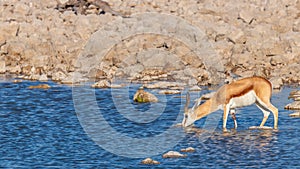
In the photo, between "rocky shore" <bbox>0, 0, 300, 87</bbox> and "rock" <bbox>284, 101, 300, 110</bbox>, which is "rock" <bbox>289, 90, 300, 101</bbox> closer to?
"rocky shore" <bbox>0, 0, 300, 87</bbox>

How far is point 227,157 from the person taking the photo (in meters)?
14.9

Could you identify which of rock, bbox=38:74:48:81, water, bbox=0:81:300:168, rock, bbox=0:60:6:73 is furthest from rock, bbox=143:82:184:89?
rock, bbox=0:60:6:73

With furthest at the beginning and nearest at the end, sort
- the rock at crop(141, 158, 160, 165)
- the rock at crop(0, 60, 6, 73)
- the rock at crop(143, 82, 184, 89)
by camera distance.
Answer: the rock at crop(0, 60, 6, 73) < the rock at crop(143, 82, 184, 89) < the rock at crop(141, 158, 160, 165)

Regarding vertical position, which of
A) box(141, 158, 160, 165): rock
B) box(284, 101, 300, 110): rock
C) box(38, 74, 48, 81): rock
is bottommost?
box(141, 158, 160, 165): rock

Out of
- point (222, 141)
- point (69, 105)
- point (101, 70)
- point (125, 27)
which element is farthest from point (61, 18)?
point (222, 141)

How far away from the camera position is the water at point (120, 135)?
48.0 feet

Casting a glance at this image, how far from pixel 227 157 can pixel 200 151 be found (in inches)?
30.6

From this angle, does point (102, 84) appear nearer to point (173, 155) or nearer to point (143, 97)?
point (143, 97)

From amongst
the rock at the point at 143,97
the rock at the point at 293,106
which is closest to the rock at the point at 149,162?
the rock at the point at 293,106

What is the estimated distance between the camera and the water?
48.0 feet

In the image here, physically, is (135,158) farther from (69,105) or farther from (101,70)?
(101,70)

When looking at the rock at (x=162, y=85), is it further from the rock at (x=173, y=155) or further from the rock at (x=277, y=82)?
the rock at (x=173, y=155)

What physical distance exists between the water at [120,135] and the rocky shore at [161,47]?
382 centimetres

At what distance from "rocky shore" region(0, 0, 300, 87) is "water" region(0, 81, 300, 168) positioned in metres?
3.82
